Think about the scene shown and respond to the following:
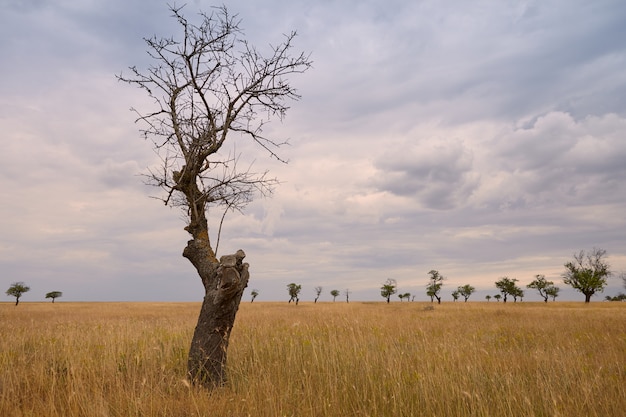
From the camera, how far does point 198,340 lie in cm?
604

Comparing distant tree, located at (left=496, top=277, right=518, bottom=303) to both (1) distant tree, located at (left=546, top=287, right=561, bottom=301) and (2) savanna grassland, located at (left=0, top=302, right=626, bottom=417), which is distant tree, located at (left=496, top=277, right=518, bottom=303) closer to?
(1) distant tree, located at (left=546, top=287, right=561, bottom=301)

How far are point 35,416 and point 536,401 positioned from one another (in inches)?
233

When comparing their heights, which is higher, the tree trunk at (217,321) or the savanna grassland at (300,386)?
the tree trunk at (217,321)

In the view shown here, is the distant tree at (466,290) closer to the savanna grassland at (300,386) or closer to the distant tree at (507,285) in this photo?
the distant tree at (507,285)

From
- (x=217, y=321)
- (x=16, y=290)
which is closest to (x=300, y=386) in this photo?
(x=217, y=321)

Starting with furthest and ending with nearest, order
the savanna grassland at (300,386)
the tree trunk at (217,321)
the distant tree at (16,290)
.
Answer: the distant tree at (16,290) → the tree trunk at (217,321) → the savanna grassland at (300,386)

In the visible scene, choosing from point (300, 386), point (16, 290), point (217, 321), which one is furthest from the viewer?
point (16, 290)

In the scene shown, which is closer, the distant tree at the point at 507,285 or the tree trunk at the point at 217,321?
the tree trunk at the point at 217,321

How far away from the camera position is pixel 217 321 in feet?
19.6

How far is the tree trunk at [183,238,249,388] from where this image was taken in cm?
578

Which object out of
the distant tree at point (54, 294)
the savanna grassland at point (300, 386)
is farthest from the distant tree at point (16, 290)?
the savanna grassland at point (300, 386)

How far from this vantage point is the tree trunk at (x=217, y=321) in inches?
228

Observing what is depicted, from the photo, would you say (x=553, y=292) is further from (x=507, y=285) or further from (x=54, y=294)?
(x=54, y=294)

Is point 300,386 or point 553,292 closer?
point 300,386
